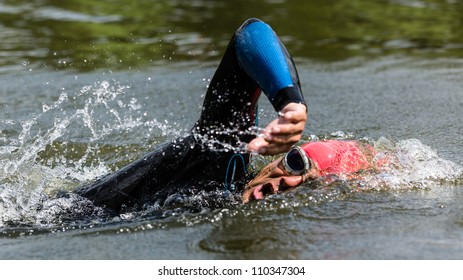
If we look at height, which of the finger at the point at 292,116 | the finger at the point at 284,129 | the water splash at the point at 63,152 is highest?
the finger at the point at 292,116

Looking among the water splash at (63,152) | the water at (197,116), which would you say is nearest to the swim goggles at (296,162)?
the water at (197,116)

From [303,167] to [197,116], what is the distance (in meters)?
2.42

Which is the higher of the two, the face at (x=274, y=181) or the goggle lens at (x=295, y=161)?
the goggle lens at (x=295, y=161)

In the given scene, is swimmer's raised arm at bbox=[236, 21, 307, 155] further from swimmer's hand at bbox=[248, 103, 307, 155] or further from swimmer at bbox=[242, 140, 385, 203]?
swimmer at bbox=[242, 140, 385, 203]

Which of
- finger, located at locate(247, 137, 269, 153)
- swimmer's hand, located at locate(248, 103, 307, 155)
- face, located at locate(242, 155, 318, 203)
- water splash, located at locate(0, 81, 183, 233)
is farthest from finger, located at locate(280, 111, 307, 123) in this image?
water splash, located at locate(0, 81, 183, 233)

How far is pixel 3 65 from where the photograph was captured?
22.8 feet

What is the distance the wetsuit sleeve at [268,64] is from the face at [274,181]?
48cm

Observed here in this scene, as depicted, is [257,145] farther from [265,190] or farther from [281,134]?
[265,190]

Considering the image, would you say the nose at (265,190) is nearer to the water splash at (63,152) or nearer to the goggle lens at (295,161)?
the goggle lens at (295,161)

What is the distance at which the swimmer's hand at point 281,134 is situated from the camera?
2.59 m

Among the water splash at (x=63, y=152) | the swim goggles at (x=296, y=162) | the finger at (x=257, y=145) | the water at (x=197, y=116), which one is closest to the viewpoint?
the finger at (x=257, y=145)

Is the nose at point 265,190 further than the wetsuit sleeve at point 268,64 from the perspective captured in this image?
Yes
